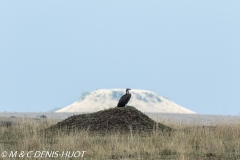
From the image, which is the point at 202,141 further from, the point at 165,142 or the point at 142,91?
the point at 142,91

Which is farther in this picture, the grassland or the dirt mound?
the dirt mound

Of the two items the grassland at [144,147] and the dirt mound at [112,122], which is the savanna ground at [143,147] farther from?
the dirt mound at [112,122]

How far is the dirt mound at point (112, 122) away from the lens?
17375mm

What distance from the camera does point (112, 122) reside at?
17.8m

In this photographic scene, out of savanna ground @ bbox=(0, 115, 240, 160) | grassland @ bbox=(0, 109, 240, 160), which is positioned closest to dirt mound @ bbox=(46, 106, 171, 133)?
savanna ground @ bbox=(0, 115, 240, 160)

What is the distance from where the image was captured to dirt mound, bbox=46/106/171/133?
17.4m

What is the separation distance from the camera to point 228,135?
16406mm

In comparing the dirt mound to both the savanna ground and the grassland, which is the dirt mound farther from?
the grassland

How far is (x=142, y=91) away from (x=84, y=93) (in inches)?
321

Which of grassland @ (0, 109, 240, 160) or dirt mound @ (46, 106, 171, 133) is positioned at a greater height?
dirt mound @ (46, 106, 171, 133)

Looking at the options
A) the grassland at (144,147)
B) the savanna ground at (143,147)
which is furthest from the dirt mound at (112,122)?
the grassland at (144,147)

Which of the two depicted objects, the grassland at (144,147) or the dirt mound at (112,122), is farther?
the dirt mound at (112,122)

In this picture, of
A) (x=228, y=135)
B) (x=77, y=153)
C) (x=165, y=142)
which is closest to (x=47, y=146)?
(x=77, y=153)

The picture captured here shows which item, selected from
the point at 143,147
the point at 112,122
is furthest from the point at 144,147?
the point at 112,122
